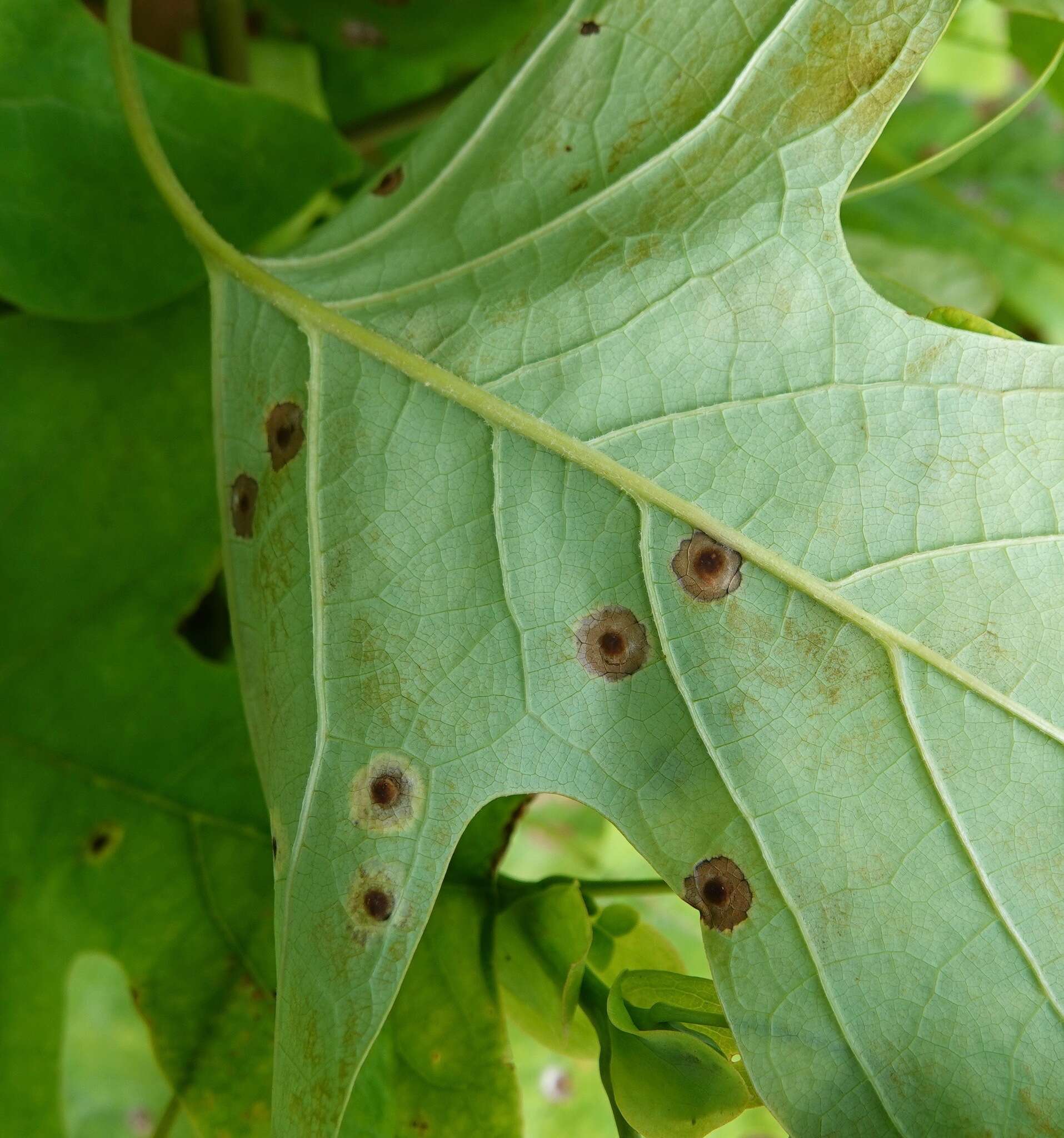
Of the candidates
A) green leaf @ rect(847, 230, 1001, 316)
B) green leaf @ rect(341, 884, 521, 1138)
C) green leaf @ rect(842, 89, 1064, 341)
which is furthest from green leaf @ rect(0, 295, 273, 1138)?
green leaf @ rect(842, 89, 1064, 341)

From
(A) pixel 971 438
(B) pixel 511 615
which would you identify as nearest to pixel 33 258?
(B) pixel 511 615

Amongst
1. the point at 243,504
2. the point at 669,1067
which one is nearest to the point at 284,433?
the point at 243,504

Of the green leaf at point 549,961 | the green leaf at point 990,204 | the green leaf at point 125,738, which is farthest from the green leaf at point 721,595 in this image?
the green leaf at point 990,204

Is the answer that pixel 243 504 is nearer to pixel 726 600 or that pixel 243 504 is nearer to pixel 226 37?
pixel 726 600

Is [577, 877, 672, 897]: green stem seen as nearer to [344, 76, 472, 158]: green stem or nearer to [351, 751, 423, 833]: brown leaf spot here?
[351, 751, 423, 833]: brown leaf spot

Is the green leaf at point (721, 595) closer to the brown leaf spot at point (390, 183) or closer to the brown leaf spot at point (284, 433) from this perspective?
the brown leaf spot at point (284, 433)

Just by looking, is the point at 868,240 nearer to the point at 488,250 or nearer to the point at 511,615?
the point at 488,250
